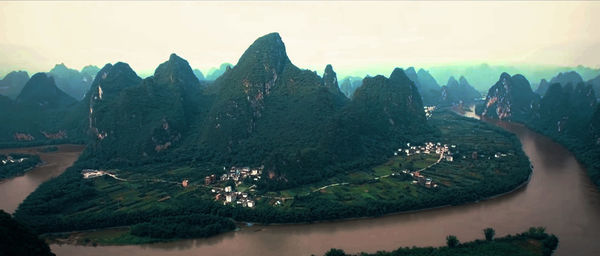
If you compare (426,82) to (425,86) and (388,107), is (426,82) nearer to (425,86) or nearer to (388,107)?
(425,86)

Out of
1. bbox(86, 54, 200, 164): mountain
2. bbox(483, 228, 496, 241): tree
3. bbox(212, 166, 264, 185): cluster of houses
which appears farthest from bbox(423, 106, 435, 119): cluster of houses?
bbox(483, 228, 496, 241): tree

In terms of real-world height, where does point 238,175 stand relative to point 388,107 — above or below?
below

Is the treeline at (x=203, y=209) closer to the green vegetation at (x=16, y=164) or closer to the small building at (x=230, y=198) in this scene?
the small building at (x=230, y=198)

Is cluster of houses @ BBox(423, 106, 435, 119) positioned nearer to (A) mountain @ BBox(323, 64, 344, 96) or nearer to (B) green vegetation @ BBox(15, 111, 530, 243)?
(A) mountain @ BBox(323, 64, 344, 96)

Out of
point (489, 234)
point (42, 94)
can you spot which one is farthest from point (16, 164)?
point (489, 234)

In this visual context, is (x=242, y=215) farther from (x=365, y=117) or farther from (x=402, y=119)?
(x=402, y=119)

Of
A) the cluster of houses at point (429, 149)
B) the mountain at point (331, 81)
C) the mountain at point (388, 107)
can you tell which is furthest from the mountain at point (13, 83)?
the cluster of houses at point (429, 149)

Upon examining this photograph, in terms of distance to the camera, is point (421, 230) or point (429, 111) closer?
point (421, 230)
